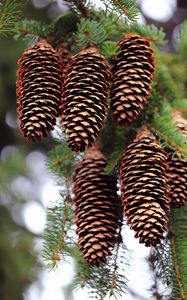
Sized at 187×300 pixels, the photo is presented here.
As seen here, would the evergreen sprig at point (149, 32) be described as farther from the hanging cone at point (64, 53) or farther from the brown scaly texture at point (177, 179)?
the brown scaly texture at point (177, 179)

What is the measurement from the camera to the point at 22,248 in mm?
3732

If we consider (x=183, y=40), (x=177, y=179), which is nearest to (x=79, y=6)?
(x=177, y=179)

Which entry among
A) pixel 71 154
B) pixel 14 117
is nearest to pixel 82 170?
pixel 71 154

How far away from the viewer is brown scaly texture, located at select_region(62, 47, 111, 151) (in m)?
1.60

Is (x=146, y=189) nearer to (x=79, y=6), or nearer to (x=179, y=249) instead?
(x=179, y=249)

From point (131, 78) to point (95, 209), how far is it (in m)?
0.37

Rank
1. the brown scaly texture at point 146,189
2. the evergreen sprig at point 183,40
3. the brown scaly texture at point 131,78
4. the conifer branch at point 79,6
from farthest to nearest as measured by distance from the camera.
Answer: the evergreen sprig at point 183,40 < the conifer branch at point 79,6 < the brown scaly texture at point 131,78 < the brown scaly texture at point 146,189

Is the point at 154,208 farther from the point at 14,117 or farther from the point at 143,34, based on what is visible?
the point at 14,117

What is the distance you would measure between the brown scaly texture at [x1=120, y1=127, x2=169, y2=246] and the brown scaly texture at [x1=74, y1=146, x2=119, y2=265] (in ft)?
0.33

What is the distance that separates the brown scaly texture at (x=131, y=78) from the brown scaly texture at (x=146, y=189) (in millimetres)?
96

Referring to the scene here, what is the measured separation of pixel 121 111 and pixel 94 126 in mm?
99

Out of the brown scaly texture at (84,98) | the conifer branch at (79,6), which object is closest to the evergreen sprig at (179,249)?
the brown scaly texture at (84,98)

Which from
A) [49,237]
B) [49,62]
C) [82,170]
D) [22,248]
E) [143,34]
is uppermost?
[143,34]

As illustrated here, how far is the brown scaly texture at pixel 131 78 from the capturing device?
1.68 m
